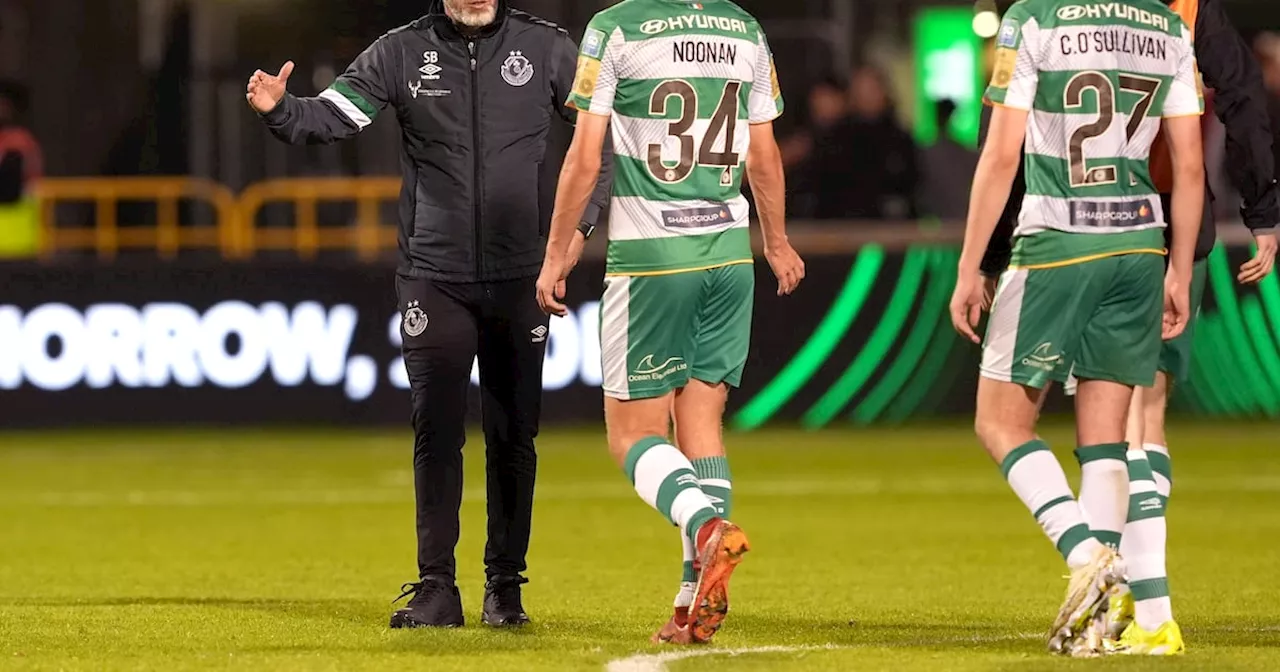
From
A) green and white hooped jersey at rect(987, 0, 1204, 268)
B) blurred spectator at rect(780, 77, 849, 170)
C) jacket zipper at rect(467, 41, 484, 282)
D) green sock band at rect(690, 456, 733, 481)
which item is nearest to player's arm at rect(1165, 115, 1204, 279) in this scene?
green and white hooped jersey at rect(987, 0, 1204, 268)

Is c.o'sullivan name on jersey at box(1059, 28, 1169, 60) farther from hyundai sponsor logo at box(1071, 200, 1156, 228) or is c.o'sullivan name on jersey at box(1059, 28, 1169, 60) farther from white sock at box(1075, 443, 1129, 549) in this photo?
white sock at box(1075, 443, 1129, 549)

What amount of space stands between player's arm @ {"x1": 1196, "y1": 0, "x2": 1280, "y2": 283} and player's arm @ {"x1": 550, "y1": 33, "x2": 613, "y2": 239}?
1.88 metres

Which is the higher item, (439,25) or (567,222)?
(439,25)

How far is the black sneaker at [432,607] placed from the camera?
7414 millimetres

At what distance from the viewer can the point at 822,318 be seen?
16250 mm

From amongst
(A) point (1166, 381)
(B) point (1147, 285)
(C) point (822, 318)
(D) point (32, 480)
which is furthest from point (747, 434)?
(B) point (1147, 285)

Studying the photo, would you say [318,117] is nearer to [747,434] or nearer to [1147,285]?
[1147,285]

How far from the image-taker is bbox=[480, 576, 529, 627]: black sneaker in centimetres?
755

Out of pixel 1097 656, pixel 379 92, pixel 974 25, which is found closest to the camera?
pixel 1097 656

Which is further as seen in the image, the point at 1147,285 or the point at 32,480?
the point at 32,480

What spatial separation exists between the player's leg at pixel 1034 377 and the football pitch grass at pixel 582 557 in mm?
389

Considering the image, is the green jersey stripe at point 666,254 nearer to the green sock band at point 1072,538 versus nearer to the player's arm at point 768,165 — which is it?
the player's arm at point 768,165

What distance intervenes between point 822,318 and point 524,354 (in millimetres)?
8858

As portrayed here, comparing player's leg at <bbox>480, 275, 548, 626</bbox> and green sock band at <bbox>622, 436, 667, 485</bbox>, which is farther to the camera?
player's leg at <bbox>480, 275, 548, 626</bbox>
